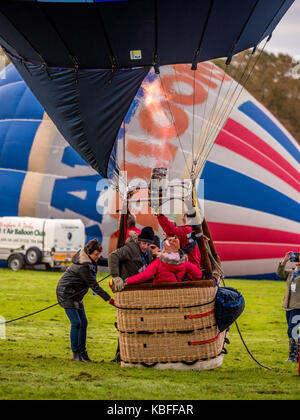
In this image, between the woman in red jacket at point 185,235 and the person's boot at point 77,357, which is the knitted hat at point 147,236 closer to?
the woman in red jacket at point 185,235

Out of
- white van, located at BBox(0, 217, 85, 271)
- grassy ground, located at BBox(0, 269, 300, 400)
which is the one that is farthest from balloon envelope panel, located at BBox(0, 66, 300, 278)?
grassy ground, located at BBox(0, 269, 300, 400)

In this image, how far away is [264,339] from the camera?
7809 millimetres

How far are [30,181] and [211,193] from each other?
11.8 feet

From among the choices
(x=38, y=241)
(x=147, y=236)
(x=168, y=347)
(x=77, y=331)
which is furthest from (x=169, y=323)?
(x=38, y=241)

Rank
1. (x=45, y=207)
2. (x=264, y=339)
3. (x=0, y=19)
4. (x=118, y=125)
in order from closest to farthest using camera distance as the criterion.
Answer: (x=0, y=19) → (x=118, y=125) → (x=264, y=339) → (x=45, y=207)

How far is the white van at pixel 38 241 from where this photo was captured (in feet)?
45.1

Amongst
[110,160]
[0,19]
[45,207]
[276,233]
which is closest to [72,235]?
[45,207]

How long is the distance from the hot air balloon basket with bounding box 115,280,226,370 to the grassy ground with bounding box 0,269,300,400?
0.14m

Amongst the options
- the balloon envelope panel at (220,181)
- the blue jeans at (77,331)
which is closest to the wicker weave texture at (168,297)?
the blue jeans at (77,331)

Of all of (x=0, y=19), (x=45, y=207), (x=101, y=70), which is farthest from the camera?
(x=45, y=207)

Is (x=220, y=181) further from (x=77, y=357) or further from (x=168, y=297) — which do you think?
(x=168, y=297)

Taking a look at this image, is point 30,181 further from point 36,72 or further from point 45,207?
point 36,72

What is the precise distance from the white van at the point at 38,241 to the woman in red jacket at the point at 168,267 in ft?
26.8

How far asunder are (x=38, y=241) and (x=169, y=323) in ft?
30.2
